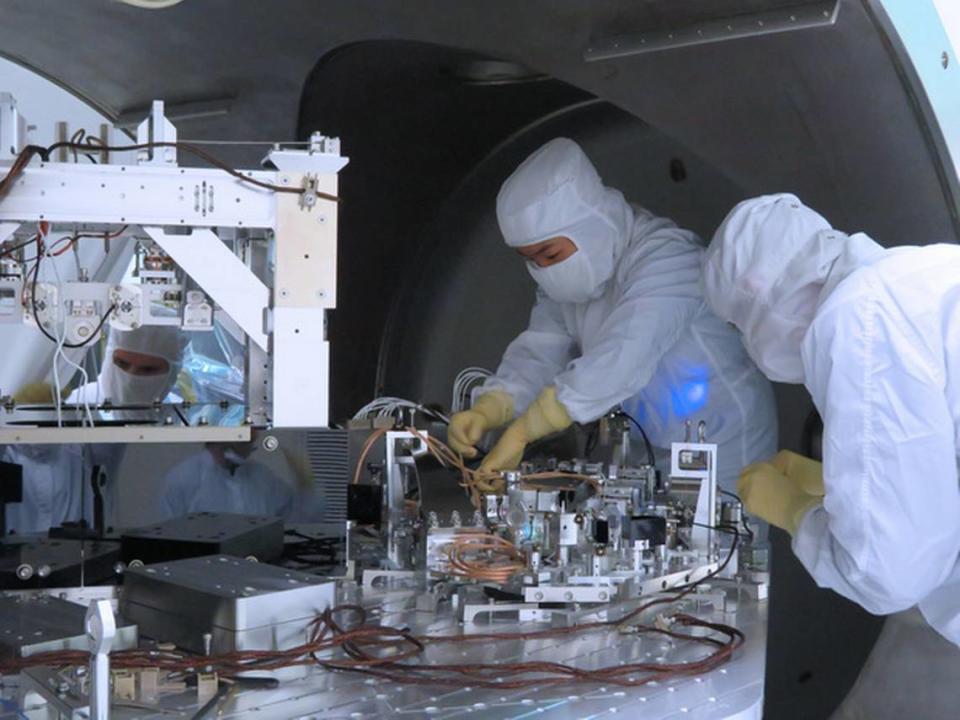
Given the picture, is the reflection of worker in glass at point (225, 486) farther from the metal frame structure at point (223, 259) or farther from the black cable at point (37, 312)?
the black cable at point (37, 312)

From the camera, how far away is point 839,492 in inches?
68.0

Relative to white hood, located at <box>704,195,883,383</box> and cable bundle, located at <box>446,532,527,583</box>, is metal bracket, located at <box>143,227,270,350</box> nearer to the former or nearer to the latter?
cable bundle, located at <box>446,532,527,583</box>

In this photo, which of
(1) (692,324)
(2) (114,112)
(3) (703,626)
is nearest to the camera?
(3) (703,626)

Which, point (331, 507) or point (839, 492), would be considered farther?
point (331, 507)

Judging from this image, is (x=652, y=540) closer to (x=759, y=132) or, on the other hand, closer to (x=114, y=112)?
(x=759, y=132)

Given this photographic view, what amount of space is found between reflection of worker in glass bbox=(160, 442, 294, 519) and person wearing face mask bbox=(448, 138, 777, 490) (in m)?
0.84

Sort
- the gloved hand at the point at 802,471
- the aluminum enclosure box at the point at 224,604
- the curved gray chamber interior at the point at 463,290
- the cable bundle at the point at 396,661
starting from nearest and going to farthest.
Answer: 1. the cable bundle at the point at 396,661
2. the aluminum enclosure box at the point at 224,604
3. the gloved hand at the point at 802,471
4. the curved gray chamber interior at the point at 463,290

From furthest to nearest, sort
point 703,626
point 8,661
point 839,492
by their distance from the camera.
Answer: point 703,626
point 839,492
point 8,661

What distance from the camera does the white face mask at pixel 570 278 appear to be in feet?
10.0

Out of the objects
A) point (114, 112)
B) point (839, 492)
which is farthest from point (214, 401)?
point (114, 112)

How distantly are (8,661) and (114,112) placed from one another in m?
2.72

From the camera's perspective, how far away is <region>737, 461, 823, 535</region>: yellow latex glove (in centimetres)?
213

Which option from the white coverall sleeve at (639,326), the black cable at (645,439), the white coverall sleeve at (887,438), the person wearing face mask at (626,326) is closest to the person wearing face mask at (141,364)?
the person wearing face mask at (626,326)

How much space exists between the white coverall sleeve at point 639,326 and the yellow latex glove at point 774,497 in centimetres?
69
